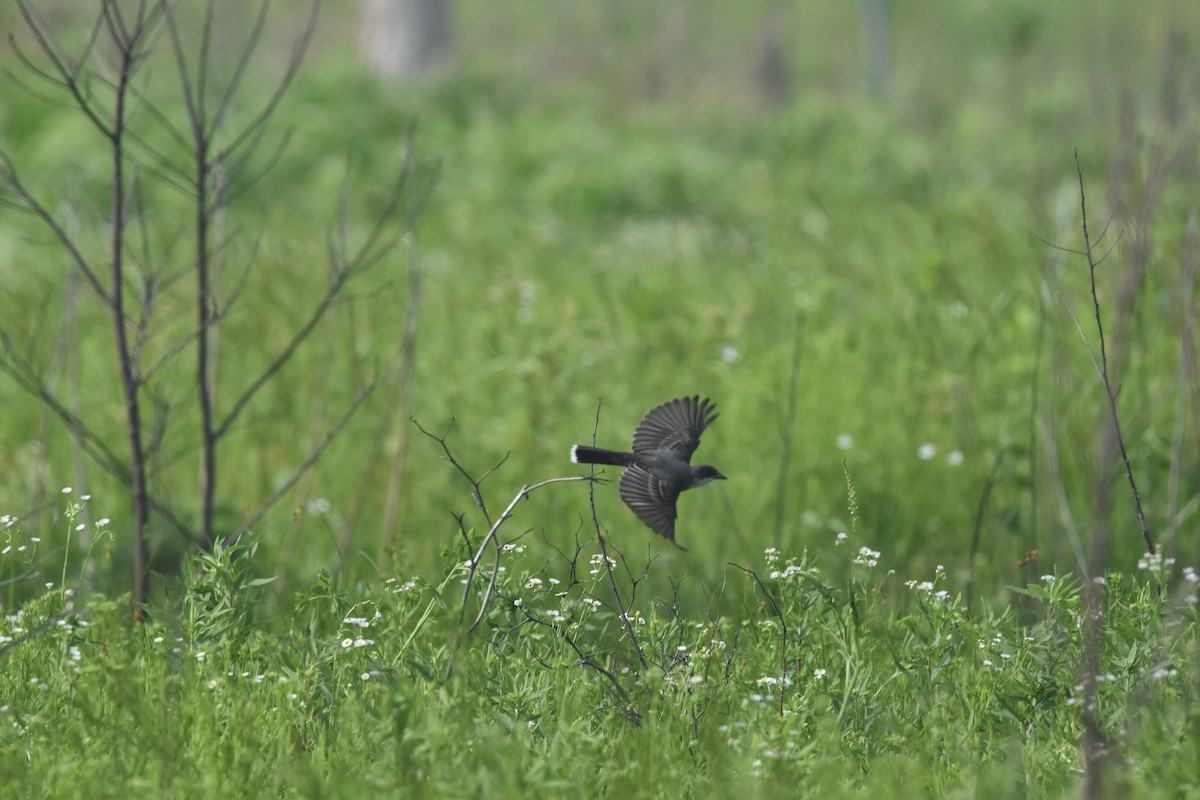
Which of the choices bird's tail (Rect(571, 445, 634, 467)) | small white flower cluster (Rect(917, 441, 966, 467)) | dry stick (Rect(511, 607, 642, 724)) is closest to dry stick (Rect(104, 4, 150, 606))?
dry stick (Rect(511, 607, 642, 724))

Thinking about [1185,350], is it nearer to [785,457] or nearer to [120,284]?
[785,457]

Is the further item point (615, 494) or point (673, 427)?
point (615, 494)

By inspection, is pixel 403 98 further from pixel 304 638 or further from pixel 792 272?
pixel 304 638

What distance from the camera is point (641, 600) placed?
3.79 metres

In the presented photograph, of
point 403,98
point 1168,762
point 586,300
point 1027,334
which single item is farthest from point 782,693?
point 403,98

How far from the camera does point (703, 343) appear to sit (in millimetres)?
5023

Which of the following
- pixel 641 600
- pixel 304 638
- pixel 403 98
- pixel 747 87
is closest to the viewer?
pixel 304 638

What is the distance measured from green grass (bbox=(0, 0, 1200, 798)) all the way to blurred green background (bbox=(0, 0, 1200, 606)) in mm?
24

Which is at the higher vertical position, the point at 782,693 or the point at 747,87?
the point at 747,87

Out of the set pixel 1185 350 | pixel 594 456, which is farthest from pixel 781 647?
pixel 1185 350

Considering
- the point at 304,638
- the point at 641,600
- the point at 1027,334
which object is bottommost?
the point at 641,600

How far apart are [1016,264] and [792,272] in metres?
0.99

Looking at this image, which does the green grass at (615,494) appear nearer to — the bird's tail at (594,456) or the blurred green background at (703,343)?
the blurred green background at (703,343)

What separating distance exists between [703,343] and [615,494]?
36.6 inches
